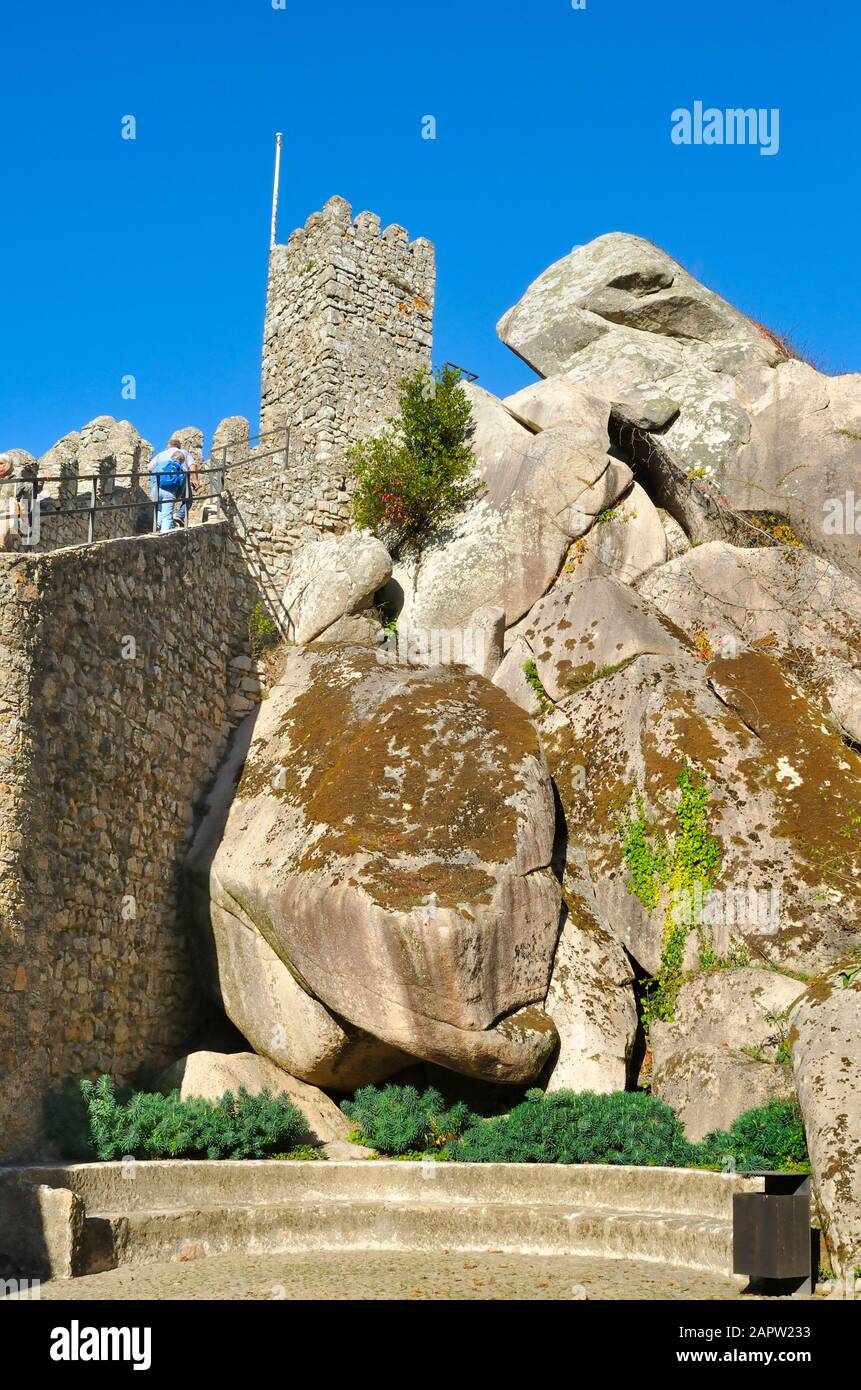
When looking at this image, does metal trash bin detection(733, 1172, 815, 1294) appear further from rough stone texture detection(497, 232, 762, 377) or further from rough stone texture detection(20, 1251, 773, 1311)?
rough stone texture detection(497, 232, 762, 377)

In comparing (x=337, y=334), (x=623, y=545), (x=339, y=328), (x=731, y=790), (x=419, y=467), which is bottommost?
(x=731, y=790)

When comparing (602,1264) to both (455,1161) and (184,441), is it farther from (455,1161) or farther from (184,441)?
(184,441)

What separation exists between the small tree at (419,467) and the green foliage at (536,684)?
11.0ft

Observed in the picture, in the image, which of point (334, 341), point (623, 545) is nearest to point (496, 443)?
point (623, 545)

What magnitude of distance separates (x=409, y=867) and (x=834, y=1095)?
3.90 meters

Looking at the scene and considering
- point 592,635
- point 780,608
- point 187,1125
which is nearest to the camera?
point 187,1125

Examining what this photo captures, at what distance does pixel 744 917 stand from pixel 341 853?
367 cm

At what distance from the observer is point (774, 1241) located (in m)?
7.49

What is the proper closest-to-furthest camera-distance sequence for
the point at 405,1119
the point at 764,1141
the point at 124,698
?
the point at 764,1141 → the point at 405,1119 → the point at 124,698

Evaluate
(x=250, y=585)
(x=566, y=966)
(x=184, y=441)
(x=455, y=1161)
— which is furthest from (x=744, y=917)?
(x=184, y=441)

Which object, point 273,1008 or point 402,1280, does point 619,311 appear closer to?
point 273,1008

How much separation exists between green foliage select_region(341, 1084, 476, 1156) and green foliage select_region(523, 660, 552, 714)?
472 centimetres

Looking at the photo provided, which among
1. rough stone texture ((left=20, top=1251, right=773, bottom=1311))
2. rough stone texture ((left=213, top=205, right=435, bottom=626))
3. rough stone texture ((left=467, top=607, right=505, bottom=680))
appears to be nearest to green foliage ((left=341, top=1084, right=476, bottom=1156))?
rough stone texture ((left=20, top=1251, right=773, bottom=1311))

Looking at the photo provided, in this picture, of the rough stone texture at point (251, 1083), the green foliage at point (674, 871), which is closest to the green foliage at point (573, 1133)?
the rough stone texture at point (251, 1083)
